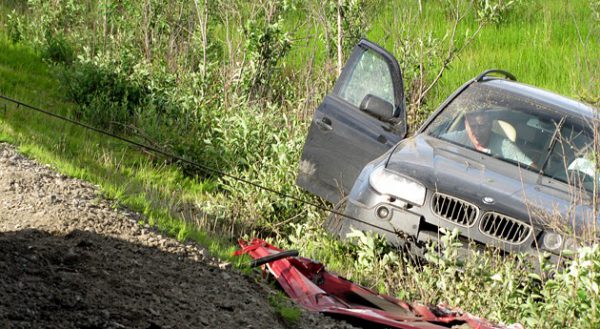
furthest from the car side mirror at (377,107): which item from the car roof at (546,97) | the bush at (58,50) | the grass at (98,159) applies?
the bush at (58,50)

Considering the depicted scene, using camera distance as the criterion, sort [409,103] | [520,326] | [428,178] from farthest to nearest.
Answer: [409,103] < [428,178] < [520,326]

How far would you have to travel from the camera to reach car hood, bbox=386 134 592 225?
24.2 feet

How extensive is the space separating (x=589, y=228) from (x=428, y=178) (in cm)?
117

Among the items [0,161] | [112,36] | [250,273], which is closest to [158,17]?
[112,36]

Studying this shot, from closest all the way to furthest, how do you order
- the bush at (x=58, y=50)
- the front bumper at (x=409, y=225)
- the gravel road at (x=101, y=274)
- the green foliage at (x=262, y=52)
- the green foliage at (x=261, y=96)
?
the gravel road at (x=101, y=274) → the green foliage at (x=261, y=96) → the front bumper at (x=409, y=225) → the green foliage at (x=262, y=52) → the bush at (x=58, y=50)

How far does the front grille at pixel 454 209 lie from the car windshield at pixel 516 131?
818mm

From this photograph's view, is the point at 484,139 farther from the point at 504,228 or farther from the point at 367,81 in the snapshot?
the point at 504,228

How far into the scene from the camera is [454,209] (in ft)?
24.7

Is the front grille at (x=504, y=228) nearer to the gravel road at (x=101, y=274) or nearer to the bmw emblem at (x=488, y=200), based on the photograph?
the bmw emblem at (x=488, y=200)

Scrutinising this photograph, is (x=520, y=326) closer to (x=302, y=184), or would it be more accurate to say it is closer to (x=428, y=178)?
(x=428, y=178)

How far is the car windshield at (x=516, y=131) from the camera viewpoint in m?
8.26

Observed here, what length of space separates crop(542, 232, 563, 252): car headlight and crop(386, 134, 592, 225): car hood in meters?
0.10

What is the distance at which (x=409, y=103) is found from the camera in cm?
1171

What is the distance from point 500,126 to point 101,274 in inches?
146
